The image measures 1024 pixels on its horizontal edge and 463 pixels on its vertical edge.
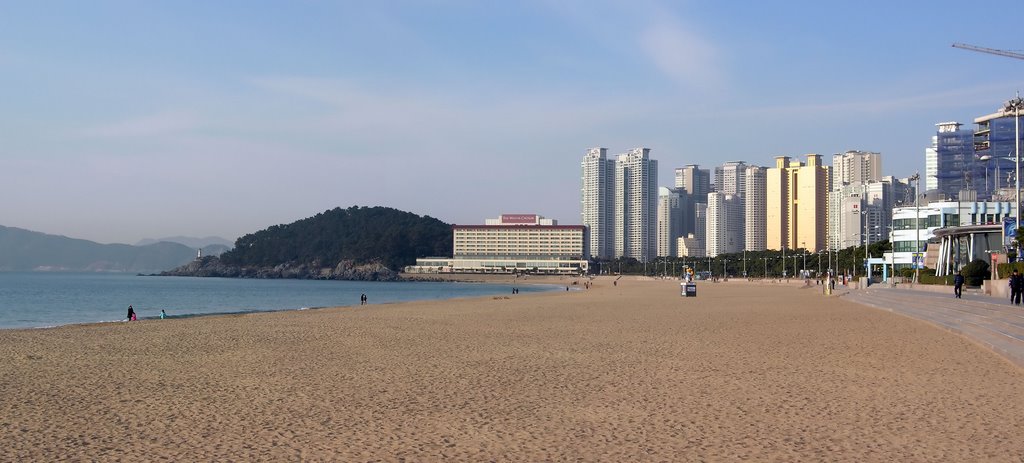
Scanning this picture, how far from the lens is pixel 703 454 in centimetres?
669

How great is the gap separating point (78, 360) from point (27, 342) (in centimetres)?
468

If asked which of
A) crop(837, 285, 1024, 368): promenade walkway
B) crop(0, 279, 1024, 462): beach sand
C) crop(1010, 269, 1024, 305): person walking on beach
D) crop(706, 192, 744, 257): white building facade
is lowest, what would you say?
crop(0, 279, 1024, 462): beach sand

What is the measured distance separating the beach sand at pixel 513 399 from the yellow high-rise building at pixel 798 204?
13477cm

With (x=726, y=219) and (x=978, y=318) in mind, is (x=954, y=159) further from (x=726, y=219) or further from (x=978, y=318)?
(x=726, y=219)

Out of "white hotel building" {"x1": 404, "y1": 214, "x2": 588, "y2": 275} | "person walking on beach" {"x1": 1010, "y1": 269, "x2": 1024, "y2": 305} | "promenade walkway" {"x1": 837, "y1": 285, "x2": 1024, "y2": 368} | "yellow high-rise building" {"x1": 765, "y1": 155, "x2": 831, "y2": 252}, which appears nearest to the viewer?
"promenade walkway" {"x1": 837, "y1": 285, "x2": 1024, "y2": 368}

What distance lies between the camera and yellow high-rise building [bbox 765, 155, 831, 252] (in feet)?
476

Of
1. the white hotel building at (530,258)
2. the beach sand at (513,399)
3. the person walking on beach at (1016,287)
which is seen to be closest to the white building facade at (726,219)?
the white hotel building at (530,258)

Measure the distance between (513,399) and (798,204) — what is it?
151m

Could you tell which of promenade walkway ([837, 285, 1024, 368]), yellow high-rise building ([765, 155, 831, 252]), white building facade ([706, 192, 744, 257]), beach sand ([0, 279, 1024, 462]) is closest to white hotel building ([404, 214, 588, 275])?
white building facade ([706, 192, 744, 257])

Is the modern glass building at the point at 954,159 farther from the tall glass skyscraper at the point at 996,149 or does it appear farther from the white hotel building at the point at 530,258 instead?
the white hotel building at the point at 530,258

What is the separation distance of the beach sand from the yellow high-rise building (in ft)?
442

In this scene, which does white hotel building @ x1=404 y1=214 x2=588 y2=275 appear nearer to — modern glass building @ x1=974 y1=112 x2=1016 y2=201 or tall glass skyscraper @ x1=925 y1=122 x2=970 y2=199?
tall glass skyscraper @ x1=925 y1=122 x2=970 y2=199

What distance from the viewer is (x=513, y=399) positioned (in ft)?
31.4

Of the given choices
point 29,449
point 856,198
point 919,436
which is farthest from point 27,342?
point 856,198
